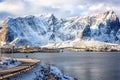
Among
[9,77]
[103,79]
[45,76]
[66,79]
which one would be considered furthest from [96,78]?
[9,77]

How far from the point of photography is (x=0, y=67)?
99500mm

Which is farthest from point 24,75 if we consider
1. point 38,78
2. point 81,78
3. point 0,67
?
point 81,78

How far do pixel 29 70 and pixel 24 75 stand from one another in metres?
9.09

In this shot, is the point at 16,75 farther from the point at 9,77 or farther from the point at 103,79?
the point at 103,79

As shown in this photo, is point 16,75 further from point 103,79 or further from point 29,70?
point 103,79

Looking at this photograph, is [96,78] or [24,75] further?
[96,78]

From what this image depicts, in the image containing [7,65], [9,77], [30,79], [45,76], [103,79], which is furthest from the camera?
[103,79]

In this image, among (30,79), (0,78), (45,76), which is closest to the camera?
(0,78)

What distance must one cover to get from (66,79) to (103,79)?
2171 centimetres

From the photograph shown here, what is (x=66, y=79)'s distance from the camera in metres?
111

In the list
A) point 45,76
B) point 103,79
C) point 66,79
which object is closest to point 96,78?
point 103,79

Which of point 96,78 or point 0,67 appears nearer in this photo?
point 0,67

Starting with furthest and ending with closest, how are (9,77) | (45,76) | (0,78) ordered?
(45,76) < (9,77) < (0,78)

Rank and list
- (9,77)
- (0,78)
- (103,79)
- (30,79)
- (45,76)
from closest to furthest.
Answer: (0,78) → (9,77) → (30,79) → (45,76) → (103,79)
